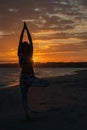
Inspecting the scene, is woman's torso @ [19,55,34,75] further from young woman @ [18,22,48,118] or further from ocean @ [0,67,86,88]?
ocean @ [0,67,86,88]

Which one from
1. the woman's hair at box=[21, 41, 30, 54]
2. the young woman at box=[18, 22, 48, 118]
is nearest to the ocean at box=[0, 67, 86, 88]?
the young woman at box=[18, 22, 48, 118]

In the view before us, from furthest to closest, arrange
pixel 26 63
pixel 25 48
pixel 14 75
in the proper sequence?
pixel 14 75, pixel 26 63, pixel 25 48

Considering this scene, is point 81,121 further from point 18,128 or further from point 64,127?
point 18,128

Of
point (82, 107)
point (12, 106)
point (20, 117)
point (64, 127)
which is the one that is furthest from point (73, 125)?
point (12, 106)

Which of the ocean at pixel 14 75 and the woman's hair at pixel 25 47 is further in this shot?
the ocean at pixel 14 75

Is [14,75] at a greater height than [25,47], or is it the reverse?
[25,47]

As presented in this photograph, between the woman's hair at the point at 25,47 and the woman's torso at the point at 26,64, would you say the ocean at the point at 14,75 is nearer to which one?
the woman's torso at the point at 26,64

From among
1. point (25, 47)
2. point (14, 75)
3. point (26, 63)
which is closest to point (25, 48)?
point (25, 47)

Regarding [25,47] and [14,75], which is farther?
[14,75]

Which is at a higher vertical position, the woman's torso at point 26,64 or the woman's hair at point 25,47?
the woman's hair at point 25,47

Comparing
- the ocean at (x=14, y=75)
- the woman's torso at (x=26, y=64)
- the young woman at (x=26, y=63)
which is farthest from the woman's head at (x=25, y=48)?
the ocean at (x=14, y=75)

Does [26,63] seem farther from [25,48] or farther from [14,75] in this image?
[14,75]

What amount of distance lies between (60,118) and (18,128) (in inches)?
62.8

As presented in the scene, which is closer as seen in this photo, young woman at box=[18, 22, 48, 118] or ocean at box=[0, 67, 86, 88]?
young woman at box=[18, 22, 48, 118]
